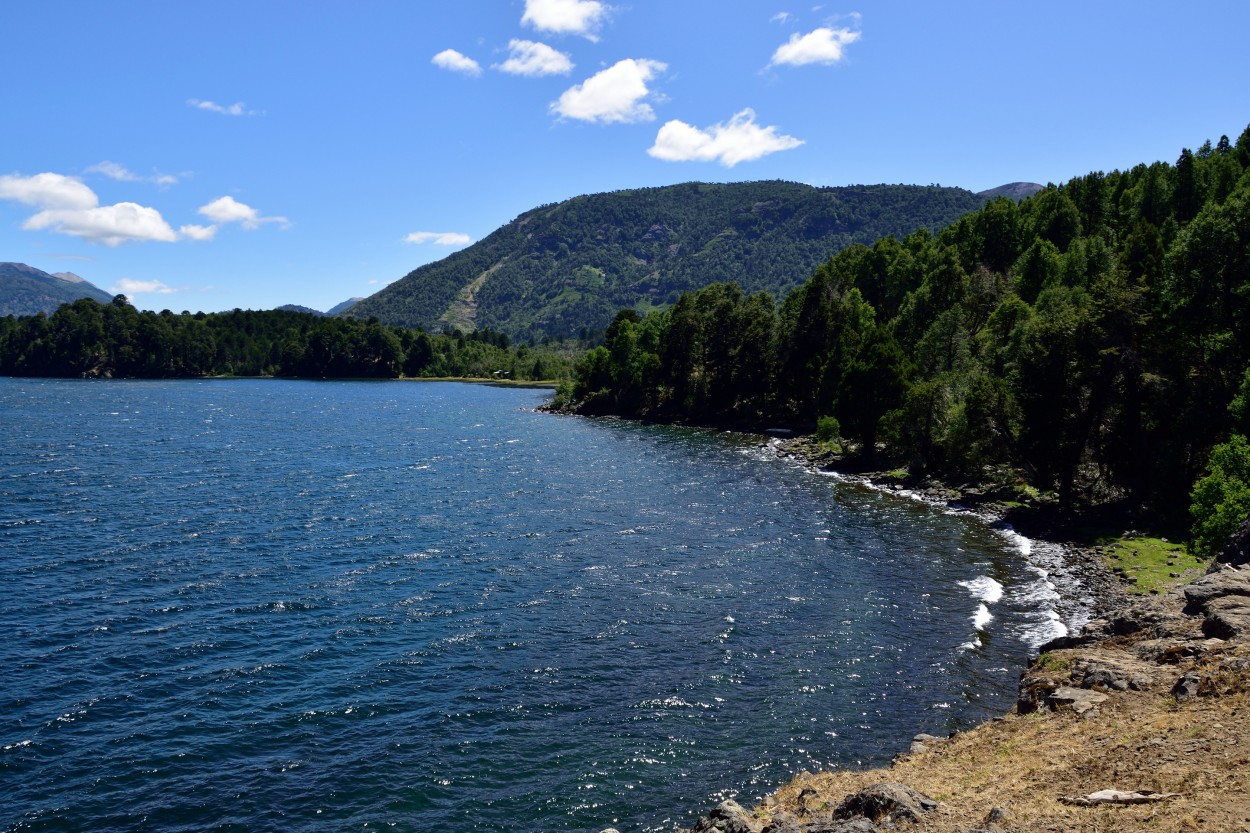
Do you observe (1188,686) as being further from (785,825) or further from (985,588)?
(985,588)

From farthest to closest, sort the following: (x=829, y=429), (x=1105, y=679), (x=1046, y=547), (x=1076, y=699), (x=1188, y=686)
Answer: (x=829, y=429)
(x=1046, y=547)
(x=1105, y=679)
(x=1076, y=699)
(x=1188, y=686)

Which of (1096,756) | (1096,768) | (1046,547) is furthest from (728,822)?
(1046,547)

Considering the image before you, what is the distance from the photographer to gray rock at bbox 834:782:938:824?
18391mm

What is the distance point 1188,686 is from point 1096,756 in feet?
17.5

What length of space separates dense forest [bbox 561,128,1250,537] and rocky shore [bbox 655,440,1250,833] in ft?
60.5

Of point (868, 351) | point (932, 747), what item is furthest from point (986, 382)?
point (932, 747)

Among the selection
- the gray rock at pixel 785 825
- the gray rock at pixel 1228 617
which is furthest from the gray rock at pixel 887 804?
the gray rock at pixel 1228 617

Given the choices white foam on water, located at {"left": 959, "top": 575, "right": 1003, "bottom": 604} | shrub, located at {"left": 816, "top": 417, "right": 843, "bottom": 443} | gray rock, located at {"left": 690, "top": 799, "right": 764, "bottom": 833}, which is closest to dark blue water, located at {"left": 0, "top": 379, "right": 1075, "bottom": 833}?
white foam on water, located at {"left": 959, "top": 575, "right": 1003, "bottom": 604}

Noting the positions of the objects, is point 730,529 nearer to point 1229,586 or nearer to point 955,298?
point 1229,586

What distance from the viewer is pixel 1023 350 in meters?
66.7

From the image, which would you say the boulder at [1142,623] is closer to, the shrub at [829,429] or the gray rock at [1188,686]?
the gray rock at [1188,686]

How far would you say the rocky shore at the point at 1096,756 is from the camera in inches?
672

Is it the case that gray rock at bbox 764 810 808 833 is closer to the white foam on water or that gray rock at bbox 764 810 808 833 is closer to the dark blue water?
the dark blue water

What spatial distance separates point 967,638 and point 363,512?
47.6m
